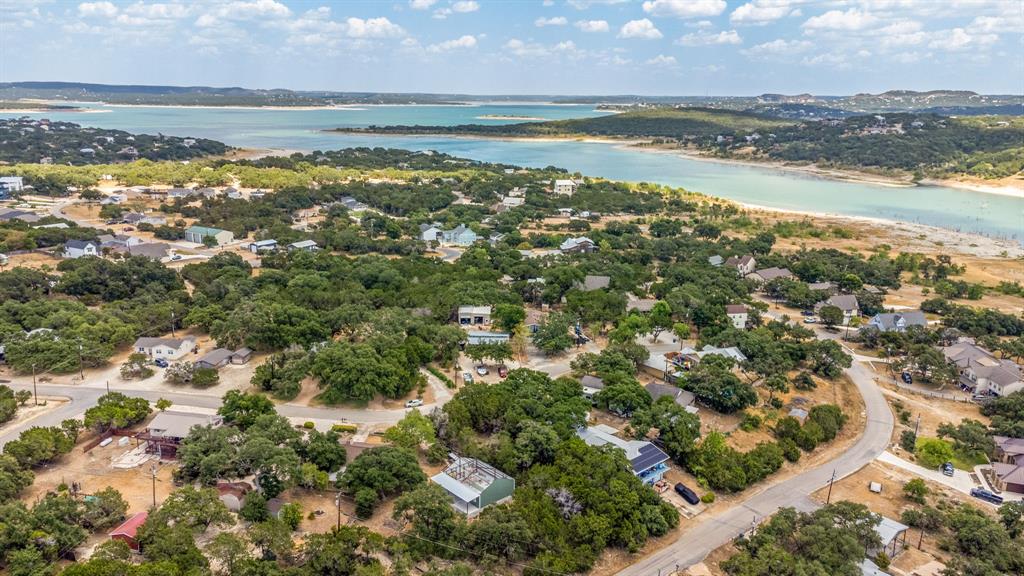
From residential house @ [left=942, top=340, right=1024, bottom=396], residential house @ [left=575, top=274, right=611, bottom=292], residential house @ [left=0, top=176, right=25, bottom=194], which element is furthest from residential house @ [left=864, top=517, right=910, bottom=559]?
residential house @ [left=0, top=176, right=25, bottom=194]

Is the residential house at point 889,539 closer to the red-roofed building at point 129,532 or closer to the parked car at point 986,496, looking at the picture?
the parked car at point 986,496

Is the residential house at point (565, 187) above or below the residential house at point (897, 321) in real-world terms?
above

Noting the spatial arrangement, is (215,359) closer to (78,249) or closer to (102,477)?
(102,477)

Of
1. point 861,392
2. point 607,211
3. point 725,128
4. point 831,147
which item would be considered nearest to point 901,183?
point 831,147

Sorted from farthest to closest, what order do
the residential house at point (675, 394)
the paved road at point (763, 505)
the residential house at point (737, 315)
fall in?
the residential house at point (737, 315) → the residential house at point (675, 394) → the paved road at point (763, 505)

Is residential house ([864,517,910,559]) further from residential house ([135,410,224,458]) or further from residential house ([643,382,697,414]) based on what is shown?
residential house ([135,410,224,458])

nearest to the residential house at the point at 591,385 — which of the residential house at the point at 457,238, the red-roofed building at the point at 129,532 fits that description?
the red-roofed building at the point at 129,532
